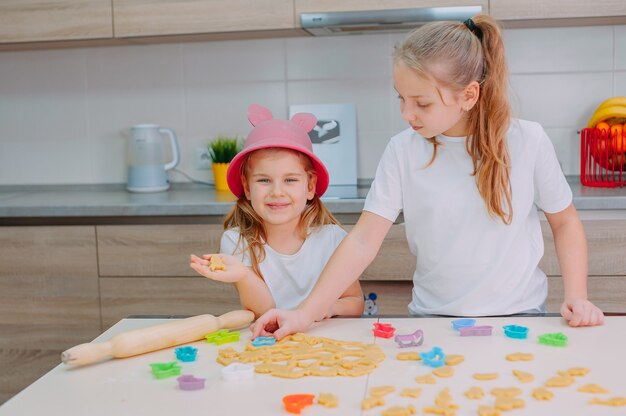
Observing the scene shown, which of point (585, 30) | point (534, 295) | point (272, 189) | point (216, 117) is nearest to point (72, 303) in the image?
point (216, 117)

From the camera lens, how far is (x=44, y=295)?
2.50m

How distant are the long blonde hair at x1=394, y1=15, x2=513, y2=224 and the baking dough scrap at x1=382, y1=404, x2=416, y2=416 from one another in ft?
2.13

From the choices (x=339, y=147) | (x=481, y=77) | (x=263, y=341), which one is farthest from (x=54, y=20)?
(x=263, y=341)

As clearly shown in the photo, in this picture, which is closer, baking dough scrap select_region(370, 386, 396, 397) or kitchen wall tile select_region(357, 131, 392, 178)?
baking dough scrap select_region(370, 386, 396, 397)

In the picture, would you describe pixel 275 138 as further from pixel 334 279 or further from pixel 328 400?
pixel 328 400

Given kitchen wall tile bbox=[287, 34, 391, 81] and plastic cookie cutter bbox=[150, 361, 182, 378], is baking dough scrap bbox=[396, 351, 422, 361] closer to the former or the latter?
plastic cookie cutter bbox=[150, 361, 182, 378]

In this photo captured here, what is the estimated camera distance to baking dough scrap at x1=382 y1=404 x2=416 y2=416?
2.98 ft

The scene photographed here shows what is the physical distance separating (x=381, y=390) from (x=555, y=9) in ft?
5.73

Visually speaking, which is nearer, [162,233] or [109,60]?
[162,233]

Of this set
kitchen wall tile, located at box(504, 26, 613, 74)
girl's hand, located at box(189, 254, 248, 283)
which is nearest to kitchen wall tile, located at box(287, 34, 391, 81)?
kitchen wall tile, located at box(504, 26, 613, 74)

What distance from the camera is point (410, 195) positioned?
1.57m

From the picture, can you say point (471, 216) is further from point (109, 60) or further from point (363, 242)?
point (109, 60)

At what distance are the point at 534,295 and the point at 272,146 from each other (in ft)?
1.96

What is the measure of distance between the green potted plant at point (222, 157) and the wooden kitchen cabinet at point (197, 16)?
418 millimetres
